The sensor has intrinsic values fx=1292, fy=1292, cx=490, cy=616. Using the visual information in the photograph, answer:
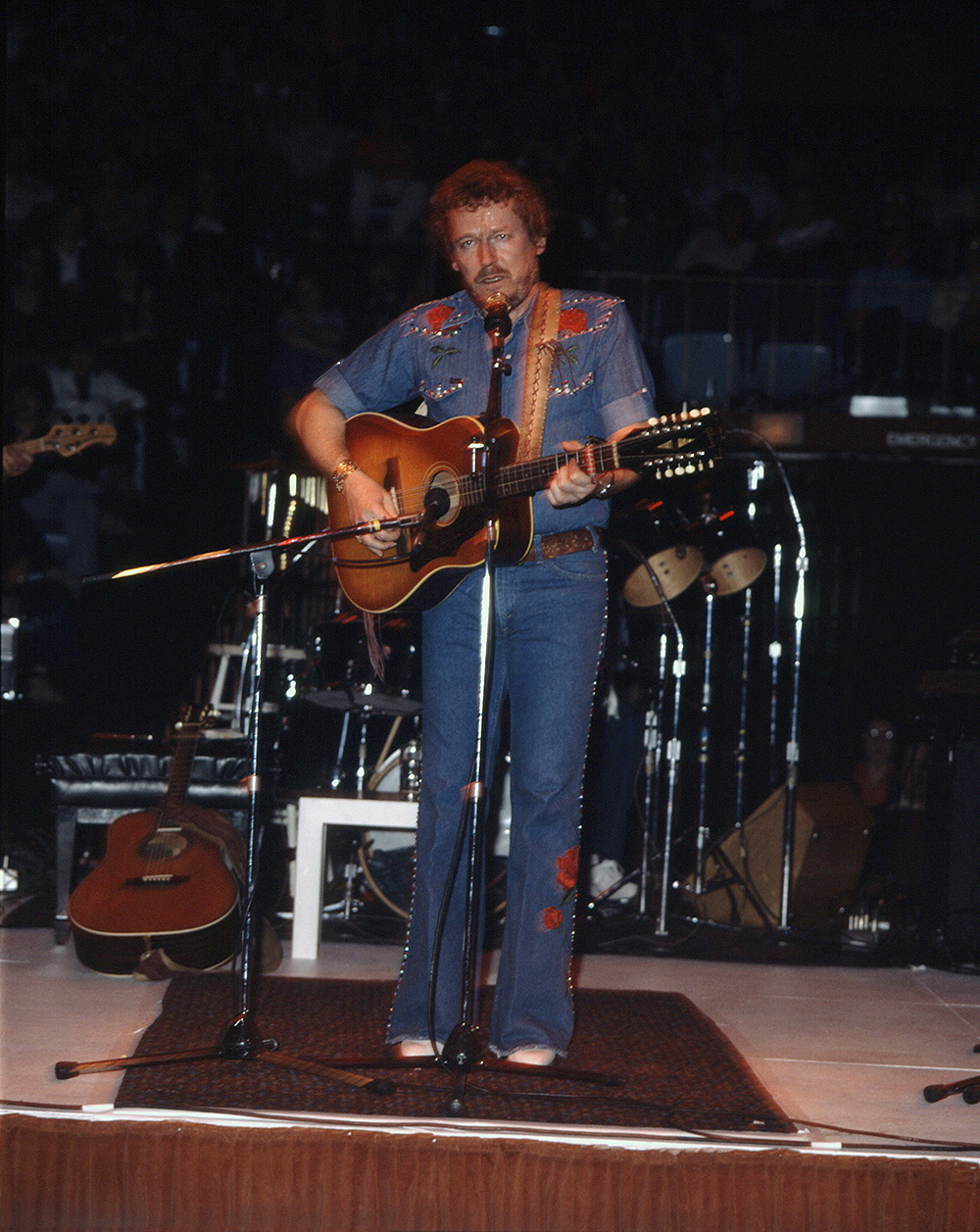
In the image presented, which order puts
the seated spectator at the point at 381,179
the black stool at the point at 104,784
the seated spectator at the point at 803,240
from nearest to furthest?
the black stool at the point at 104,784
the seated spectator at the point at 803,240
the seated spectator at the point at 381,179

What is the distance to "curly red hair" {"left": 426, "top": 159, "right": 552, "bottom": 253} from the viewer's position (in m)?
2.55

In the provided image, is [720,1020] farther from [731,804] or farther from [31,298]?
[31,298]

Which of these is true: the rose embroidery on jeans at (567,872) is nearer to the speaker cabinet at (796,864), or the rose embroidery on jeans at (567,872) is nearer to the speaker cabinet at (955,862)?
the speaker cabinet at (955,862)

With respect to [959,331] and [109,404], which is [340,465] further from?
[959,331]

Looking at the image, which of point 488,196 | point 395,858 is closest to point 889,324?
point 395,858

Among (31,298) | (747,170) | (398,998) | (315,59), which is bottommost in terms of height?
(398,998)

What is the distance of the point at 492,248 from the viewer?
254 centimetres

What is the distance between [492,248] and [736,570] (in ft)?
8.50

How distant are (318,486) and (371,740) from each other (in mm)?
1133

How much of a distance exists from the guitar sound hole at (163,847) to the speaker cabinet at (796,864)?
215cm

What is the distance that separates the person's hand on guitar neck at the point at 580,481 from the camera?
2250 millimetres

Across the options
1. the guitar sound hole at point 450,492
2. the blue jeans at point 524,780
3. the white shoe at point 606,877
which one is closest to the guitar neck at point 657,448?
the guitar sound hole at point 450,492

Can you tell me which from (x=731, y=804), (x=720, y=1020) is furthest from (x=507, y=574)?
(x=731, y=804)

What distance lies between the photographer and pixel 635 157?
8.76m
